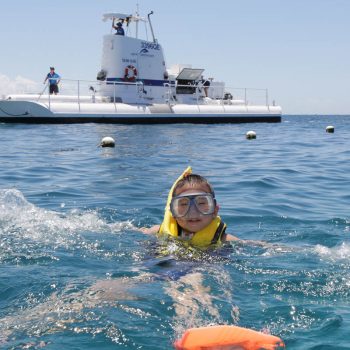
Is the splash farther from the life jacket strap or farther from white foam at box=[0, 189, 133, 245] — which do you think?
the life jacket strap

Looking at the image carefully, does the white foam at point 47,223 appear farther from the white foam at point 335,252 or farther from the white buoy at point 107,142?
the white buoy at point 107,142

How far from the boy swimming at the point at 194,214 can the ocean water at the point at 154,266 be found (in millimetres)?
175

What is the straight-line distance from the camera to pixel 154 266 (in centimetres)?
401

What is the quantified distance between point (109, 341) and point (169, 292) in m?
0.73

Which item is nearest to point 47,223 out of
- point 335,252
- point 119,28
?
point 335,252

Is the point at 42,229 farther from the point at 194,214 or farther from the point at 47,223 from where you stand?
the point at 194,214

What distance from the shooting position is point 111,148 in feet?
47.6

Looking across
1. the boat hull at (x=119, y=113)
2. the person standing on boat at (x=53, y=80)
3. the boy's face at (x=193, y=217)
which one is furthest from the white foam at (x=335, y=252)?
the person standing on boat at (x=53, y=80)

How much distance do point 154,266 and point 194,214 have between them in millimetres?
586

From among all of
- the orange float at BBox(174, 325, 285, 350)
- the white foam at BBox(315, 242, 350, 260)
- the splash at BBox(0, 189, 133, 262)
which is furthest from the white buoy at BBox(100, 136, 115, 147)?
the orange float at BBox(174, 325, 285, 350)

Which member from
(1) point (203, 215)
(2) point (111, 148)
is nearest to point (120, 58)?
(2) point (111, 148)

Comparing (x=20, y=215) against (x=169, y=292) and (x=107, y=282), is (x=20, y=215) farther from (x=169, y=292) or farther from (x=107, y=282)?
(x=169, y=292)

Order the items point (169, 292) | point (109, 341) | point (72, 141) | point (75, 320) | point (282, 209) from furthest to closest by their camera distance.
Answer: point (72, 141) < point (282, 209) < point (169, 292) < point (75, 320) < point (109, 341)

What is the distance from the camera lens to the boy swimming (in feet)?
14.0
